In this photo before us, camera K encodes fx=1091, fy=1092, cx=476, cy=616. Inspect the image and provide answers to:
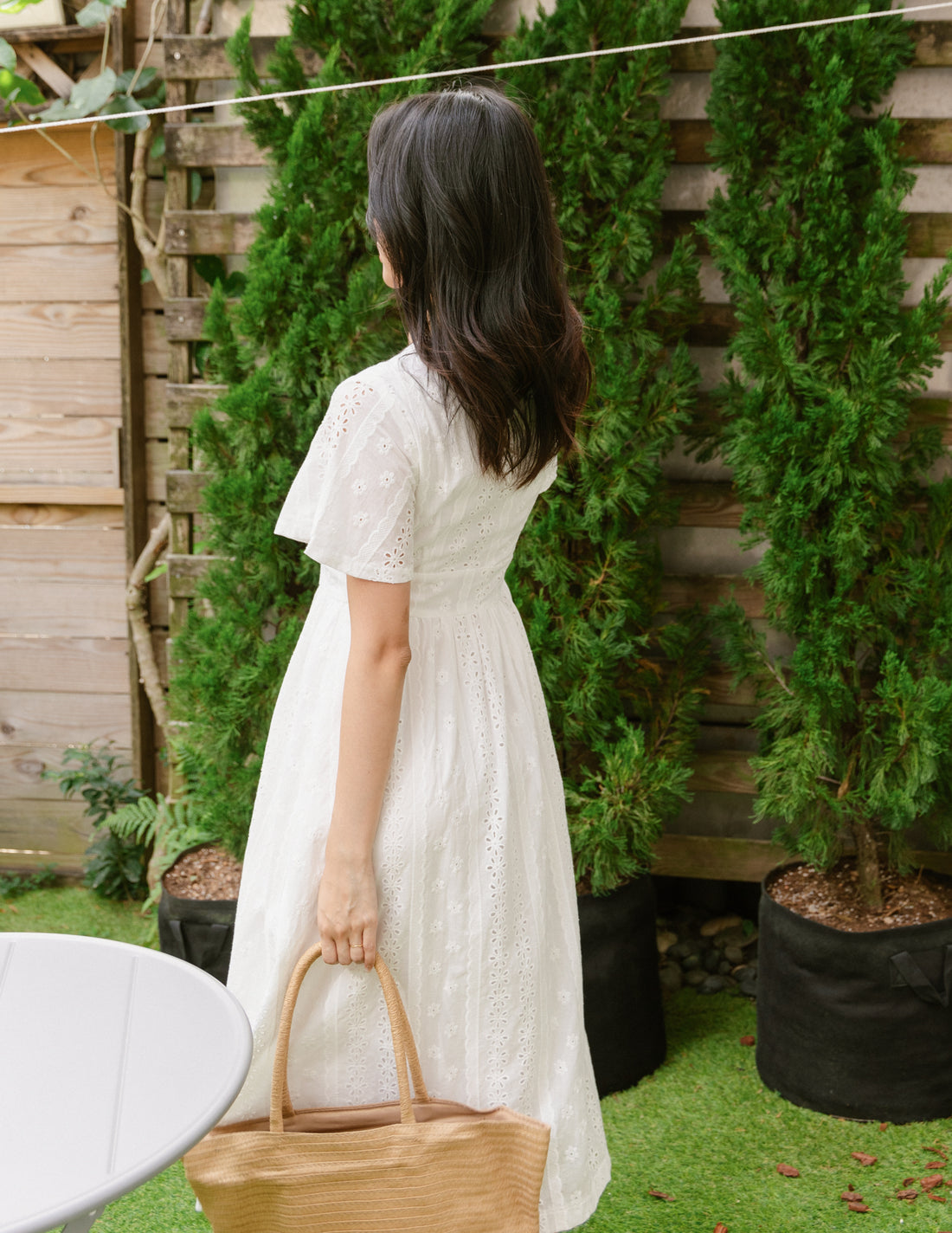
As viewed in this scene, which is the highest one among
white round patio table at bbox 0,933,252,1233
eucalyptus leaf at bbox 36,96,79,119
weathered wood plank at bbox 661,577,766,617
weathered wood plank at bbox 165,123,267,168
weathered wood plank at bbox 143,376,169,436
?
eucalyptus leaf at bbox 36,96,79,119

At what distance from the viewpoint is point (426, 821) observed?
4.66 feet

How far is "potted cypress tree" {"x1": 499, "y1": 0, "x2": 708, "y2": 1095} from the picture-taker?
2562mm

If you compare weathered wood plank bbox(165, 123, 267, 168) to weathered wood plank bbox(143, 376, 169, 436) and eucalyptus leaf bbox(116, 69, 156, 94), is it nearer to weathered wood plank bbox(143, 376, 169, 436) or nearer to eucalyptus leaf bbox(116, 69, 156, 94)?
eucalyptus leaf bbox(116, 69, 156, 94)

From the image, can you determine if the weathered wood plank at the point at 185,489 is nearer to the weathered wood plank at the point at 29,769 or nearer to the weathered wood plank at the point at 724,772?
the weathered wood plank at the point at 29,769

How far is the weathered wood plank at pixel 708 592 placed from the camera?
2955 mm

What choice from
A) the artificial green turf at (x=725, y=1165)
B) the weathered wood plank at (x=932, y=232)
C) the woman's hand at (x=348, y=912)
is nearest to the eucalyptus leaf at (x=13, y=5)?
the weathered wood plank at (x=932, y=232)

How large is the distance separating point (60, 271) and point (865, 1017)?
3.22 meters

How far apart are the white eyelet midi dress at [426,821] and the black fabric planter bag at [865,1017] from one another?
1.13 metres

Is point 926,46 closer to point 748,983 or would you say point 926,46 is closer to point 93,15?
point 93,15

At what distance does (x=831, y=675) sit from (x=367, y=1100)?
158 cm

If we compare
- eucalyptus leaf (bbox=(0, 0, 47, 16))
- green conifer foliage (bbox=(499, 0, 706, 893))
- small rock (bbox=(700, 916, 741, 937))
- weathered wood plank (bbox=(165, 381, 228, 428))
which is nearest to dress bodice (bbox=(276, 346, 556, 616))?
green conifer foliage (bbox=(499, 0, 706, 893))

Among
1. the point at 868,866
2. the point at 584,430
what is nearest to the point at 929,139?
the point at 584,430

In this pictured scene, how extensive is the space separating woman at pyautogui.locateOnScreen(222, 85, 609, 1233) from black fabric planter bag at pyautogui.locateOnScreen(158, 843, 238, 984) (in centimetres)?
114

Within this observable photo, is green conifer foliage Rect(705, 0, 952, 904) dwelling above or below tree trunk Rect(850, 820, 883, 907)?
above
